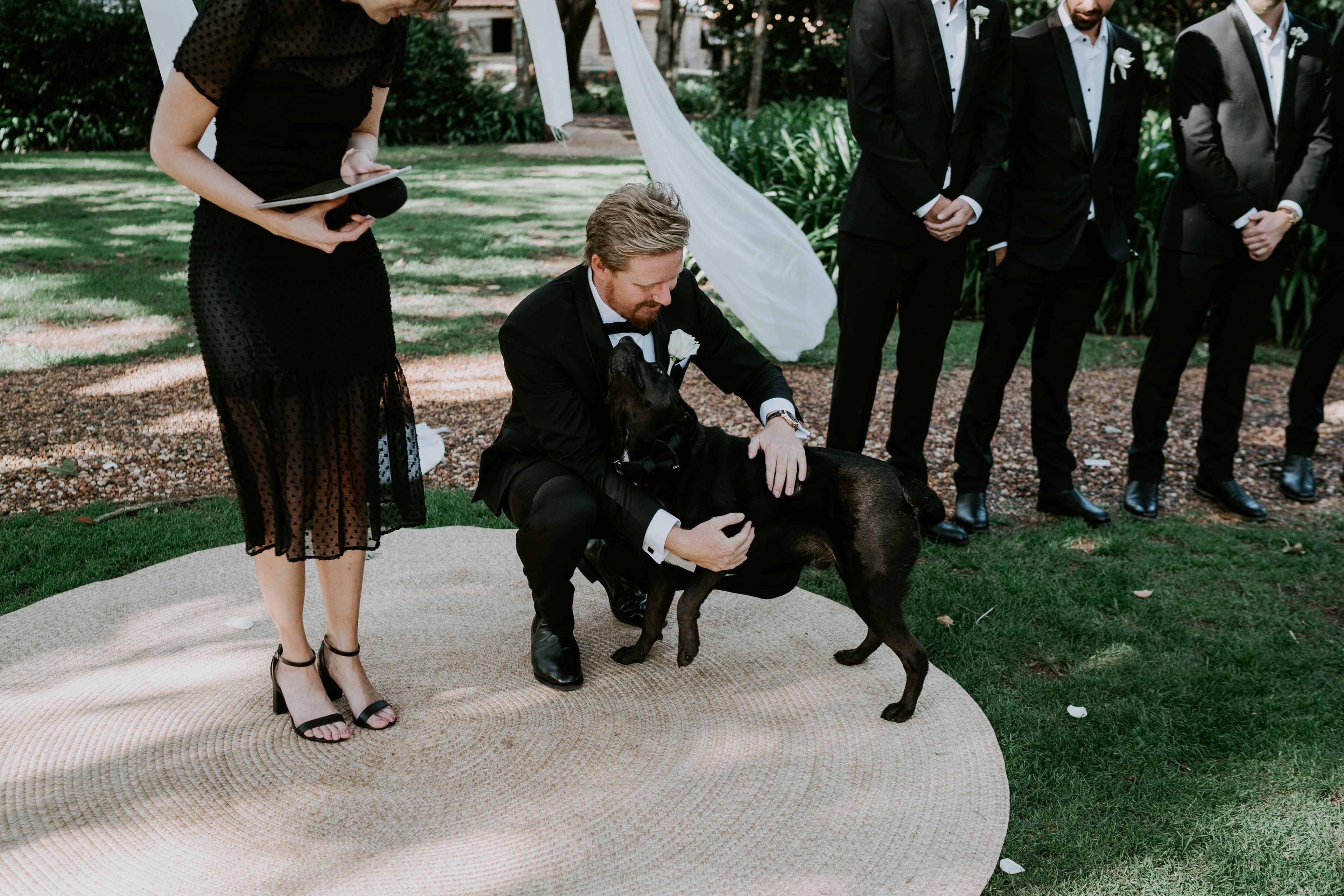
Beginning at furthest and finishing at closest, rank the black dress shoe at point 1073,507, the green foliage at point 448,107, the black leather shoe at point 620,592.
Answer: the green foliage at point 448,107 → the black dress shoe at point 1073,507 → the black leather shoe at point 620,592

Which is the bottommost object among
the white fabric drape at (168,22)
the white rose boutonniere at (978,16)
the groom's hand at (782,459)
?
the groom's hand at (782,459)

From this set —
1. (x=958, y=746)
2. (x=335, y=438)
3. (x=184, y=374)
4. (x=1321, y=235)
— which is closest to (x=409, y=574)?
(x=335, y=438)

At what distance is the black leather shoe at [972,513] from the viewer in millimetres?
4293

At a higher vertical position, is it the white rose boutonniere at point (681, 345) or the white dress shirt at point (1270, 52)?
the white dress shirt at point (1270, 52)

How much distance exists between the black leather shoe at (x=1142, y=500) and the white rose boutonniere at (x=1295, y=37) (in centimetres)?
197

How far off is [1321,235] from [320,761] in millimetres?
7509

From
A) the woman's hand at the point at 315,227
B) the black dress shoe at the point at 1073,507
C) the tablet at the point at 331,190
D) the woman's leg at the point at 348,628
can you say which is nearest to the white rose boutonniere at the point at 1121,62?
the black dress shoe at the point at 1073,507

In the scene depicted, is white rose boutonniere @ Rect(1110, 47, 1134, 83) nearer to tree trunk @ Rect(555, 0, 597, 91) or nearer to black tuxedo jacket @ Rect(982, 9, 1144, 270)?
black tuxedo jacket @ Rect(982, 9, 1144, 270)

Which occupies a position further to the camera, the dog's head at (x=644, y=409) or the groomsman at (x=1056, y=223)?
the groomsman at (x=1056, y=223)

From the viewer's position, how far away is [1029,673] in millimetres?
3197

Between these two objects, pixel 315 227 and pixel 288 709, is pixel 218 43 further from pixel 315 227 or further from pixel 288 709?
pixel 288 709

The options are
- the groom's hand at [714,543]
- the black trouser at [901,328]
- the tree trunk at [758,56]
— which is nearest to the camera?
the groom's hand at [714,543]

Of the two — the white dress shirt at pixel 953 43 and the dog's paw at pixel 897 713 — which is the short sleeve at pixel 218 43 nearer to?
the dog's paw at pixel 897 713

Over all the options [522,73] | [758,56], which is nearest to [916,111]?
[758,56]
